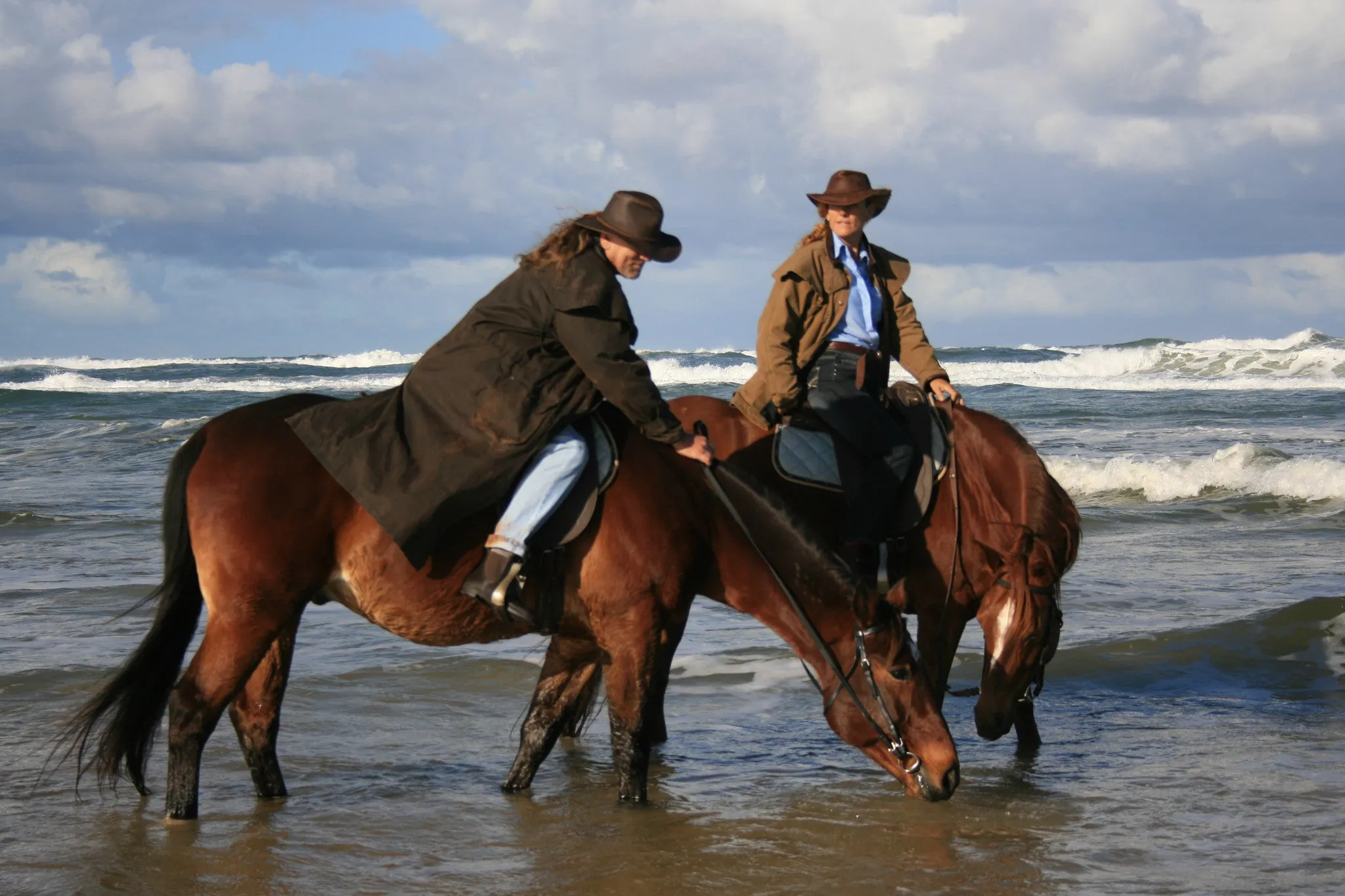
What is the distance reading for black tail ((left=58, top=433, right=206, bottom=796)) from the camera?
4.52 meters

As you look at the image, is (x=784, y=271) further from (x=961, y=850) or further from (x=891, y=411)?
(x=961, y=850)

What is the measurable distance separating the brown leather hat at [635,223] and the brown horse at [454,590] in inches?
25.9

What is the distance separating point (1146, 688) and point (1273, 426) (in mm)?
15823

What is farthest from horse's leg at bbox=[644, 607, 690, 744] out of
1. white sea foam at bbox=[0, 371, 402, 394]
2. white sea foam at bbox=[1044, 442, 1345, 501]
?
white sea foam at bbox=[0, 371, 402, 394]

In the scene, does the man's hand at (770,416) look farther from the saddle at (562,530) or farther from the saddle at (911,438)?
the saddle at (562,530)

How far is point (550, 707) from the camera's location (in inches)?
196

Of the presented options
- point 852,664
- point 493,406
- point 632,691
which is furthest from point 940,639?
point 493,406

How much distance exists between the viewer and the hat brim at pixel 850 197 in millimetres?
5199

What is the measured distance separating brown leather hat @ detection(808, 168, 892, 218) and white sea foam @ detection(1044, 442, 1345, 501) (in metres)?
9.52

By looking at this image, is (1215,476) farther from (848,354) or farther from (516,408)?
(516,408)

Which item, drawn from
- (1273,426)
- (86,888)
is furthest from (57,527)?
(1273,426)

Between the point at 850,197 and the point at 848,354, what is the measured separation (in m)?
0.62

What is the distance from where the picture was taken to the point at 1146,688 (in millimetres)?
6617

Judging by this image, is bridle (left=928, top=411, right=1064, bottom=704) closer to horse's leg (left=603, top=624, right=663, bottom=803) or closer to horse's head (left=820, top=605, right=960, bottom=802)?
horse's head (left=820, top=605, right=960, bottom=802)
